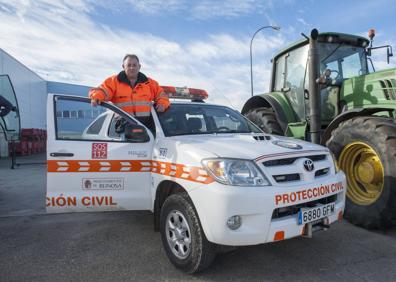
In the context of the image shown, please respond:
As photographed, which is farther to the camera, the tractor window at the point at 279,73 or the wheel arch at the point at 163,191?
the tractor window at the point at 279,73

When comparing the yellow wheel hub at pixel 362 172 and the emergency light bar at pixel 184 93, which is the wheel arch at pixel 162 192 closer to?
the emergency light bar at pixel 184 93

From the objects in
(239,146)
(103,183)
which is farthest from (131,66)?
(239,146)

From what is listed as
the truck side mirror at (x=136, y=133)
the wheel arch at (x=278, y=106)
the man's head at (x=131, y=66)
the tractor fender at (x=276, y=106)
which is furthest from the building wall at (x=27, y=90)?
the truck side mirror at (x=136, y=133)

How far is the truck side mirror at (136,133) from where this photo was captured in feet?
10.8

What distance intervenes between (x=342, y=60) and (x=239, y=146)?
380 centimetres

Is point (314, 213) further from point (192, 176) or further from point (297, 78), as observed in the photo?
point (297, 78)

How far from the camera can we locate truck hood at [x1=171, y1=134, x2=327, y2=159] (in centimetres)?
273

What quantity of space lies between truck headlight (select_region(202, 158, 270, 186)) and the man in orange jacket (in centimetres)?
144

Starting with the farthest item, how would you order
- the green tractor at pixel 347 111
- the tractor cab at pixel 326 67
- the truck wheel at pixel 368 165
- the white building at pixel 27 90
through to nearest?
the white building at pixel 27 90 → the tractor cab at pixel 326 67 → the green tractor at pixel 347 111 → the truck wheel at pixel 368 165

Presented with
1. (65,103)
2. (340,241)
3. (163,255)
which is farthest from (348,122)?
(65,103)

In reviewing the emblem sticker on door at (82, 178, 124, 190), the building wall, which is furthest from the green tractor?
the building wall

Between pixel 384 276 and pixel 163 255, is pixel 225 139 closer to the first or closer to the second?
pixel 163 255

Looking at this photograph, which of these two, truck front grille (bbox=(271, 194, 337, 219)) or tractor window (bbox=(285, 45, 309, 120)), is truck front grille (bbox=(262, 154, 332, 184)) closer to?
truck front grille (bbox=(271, 194, 337, 219))

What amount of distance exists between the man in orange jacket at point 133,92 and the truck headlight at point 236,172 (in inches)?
56.5
